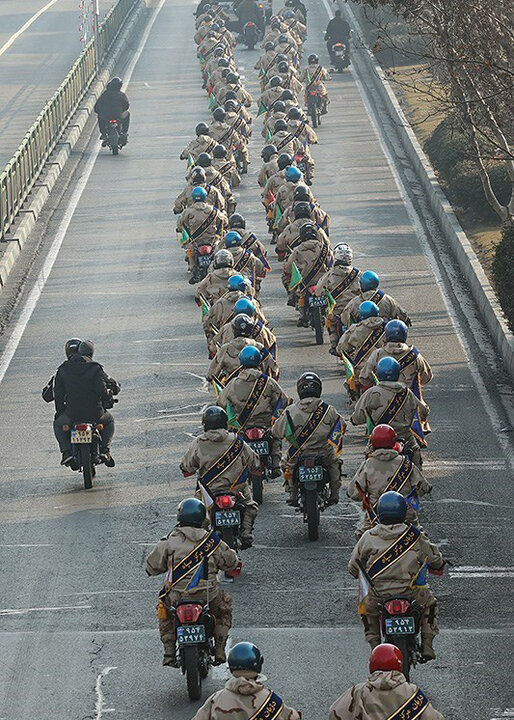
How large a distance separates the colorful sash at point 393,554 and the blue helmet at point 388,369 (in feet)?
14.4

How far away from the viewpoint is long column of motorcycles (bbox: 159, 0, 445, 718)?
12.5m

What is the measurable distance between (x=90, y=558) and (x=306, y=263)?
913cm

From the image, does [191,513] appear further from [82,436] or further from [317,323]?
[317,323]

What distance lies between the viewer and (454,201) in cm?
3284

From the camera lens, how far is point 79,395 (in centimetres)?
1805

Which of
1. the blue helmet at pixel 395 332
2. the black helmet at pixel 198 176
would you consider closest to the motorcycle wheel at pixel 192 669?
the blue helmet at pixel 395 332

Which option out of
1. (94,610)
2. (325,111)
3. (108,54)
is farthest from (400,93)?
(94,610)

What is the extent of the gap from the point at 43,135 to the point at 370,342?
62.4 feet

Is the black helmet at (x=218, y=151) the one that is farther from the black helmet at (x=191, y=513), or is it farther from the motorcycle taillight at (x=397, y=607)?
the motorcycle taillight at (x=397, y=607)

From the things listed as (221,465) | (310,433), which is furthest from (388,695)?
(310,433)

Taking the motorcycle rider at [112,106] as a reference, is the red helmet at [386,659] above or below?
above

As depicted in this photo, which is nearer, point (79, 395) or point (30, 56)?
point (79, 395)

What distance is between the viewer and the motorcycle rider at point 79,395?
1803cm

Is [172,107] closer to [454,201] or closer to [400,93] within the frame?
[400,93]
